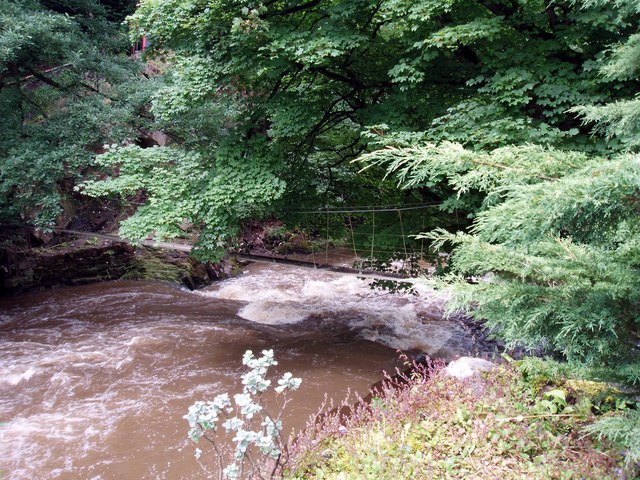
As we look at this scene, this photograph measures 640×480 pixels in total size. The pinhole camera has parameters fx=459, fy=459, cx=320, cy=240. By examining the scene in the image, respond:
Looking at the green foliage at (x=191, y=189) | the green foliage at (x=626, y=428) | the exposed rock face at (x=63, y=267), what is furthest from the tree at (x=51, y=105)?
the green foliage at (x=626, y=428)

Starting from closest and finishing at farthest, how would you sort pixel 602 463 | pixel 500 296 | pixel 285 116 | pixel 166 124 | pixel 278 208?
pixel 500 296 < pixel 602 463 < pixel 285 116 < pixel 278 208 < pixel 166 124

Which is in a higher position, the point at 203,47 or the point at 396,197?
the point at 203,47

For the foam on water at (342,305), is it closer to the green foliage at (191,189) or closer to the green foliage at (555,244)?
the green foliage at (191,189)

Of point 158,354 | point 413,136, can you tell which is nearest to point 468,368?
point 413,136

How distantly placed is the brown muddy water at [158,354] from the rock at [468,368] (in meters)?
1.26

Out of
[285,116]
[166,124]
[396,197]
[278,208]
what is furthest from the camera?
[166,124]

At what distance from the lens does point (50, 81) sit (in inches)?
316

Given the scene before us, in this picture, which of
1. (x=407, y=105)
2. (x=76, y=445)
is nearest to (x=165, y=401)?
(x=76, y=445)

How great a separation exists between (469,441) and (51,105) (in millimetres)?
9398

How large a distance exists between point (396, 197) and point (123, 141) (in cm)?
451

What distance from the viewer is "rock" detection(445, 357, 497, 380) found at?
4.28 metres

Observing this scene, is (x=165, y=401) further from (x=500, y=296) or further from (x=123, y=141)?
(x=123, y=141)

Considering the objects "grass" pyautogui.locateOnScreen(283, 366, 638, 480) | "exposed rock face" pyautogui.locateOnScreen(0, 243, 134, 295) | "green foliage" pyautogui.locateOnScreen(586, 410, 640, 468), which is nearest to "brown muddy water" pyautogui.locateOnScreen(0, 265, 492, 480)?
"exposed rock face" pyautogui.locateOnScreen(0, 243, 134, 295)

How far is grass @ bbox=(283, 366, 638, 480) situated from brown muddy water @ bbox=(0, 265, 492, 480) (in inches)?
45.9
